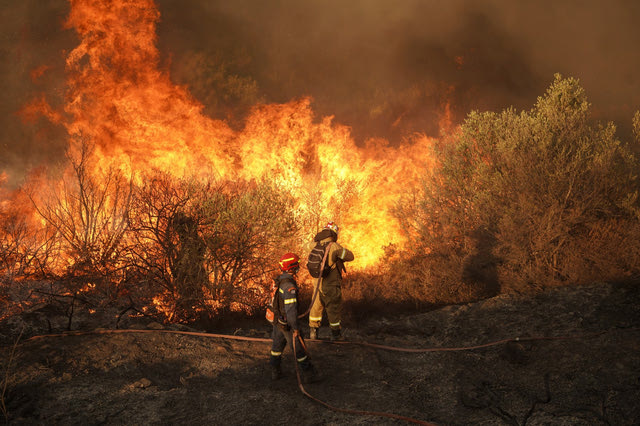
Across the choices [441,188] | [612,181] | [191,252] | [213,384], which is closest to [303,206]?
[441,188]

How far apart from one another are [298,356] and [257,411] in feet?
2.87

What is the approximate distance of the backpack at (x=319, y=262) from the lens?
24.0 ft

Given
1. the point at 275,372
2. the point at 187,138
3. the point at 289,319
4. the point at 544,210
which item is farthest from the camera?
the point at 187,138

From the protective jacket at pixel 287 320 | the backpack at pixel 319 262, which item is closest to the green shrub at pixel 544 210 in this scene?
the backpack at pixel 319 262

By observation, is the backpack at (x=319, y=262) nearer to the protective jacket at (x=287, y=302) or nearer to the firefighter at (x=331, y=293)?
the firefighter at (x=331, y=293)

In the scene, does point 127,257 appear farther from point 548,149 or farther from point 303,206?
point 548,149

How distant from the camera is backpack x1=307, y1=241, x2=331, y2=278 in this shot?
288 inches

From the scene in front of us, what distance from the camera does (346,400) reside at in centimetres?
511

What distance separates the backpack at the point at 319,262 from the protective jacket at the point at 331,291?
74mm

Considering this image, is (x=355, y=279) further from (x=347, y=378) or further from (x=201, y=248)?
(x=347, y=378)

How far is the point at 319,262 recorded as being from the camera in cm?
736

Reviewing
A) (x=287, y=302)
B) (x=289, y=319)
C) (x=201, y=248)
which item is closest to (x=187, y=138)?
(x=201, y=248)

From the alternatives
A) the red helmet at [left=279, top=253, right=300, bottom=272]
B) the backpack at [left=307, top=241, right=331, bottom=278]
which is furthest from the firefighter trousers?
the red helmet at [left=279, top=253, right=300, bottom=272]

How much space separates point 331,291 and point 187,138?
13.7 m
